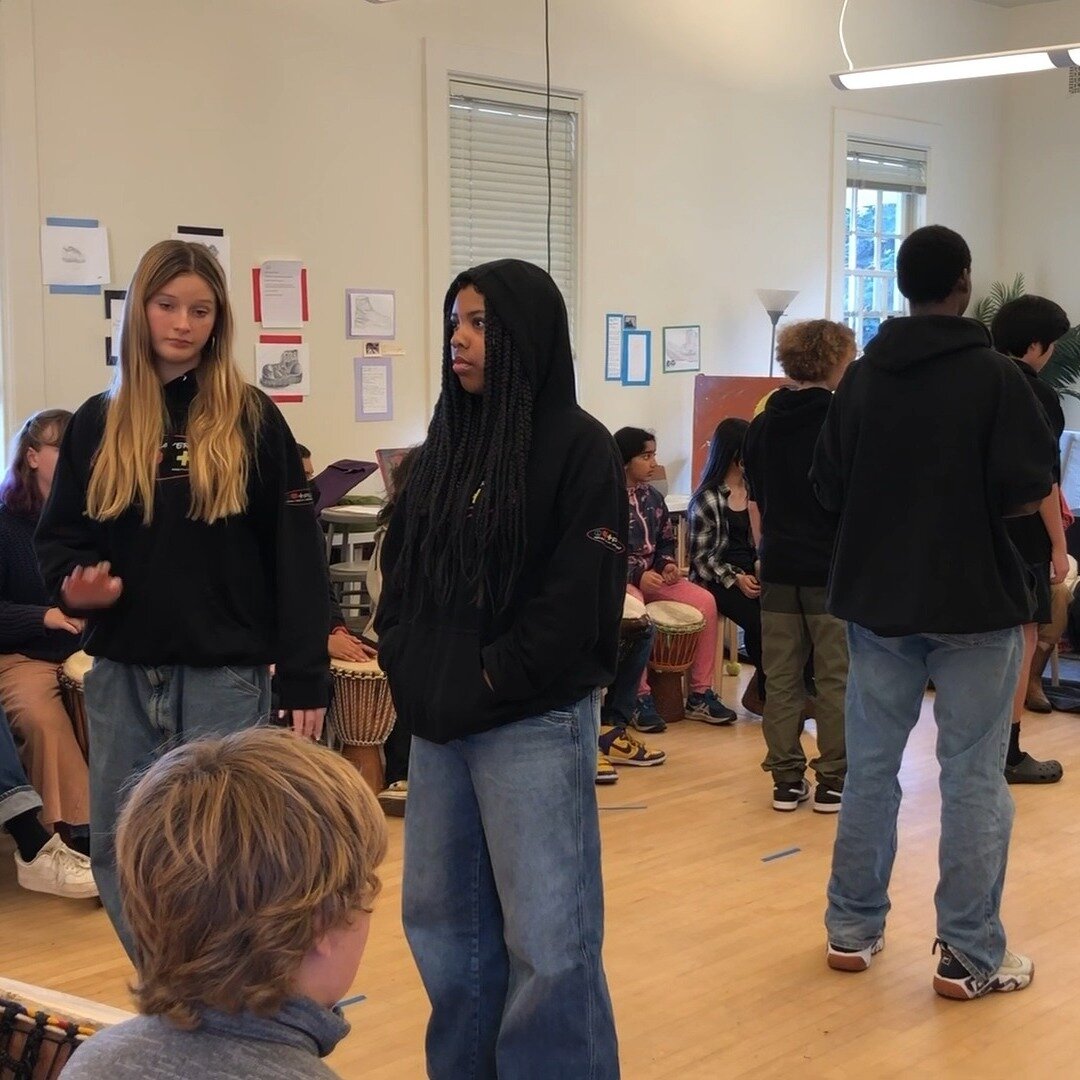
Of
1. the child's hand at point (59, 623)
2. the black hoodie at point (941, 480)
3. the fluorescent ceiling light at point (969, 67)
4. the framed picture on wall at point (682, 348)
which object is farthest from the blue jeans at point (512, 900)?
the framed picture on wall at point (682, 348)

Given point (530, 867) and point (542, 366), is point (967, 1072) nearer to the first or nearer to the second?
point (530, 867)

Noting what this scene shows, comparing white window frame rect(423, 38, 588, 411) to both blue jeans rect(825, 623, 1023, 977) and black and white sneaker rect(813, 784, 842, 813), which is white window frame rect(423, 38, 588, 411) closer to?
black and white sneaker rect(813, 784, 842, 813)

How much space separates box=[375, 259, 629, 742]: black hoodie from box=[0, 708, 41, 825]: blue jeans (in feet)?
6.07

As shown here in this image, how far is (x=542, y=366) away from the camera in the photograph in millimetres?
2162

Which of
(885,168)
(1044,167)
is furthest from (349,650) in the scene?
(1044,167)

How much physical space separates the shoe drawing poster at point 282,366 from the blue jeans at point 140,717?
11.0 ft

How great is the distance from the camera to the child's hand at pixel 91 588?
7.52ft

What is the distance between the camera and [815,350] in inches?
166

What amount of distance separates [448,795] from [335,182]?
4.12 metres

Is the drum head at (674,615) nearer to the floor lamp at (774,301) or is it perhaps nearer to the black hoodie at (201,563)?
the floor lamp at (774,301)

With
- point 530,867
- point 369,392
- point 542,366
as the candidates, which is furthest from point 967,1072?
point 369,392

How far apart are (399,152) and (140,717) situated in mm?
4131

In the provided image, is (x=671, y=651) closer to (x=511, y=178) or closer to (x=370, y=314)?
(x=370, y=314)

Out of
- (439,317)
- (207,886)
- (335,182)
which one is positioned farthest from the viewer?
(439,317)
